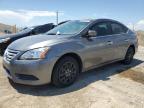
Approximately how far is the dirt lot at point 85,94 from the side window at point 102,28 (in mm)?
1204

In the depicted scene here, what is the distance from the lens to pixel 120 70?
7375 mm

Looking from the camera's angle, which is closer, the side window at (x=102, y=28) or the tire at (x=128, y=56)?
the side window at (x=102, y=28)

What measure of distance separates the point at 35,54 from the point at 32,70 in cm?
34

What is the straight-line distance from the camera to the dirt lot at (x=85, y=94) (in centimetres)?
465

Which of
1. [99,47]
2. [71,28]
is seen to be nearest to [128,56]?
[99,47]

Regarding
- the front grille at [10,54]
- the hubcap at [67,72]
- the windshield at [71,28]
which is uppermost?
the windshield at [71,28]

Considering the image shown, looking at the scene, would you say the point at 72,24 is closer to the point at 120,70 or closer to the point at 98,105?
the point at 120,70

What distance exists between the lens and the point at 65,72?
18.1ft

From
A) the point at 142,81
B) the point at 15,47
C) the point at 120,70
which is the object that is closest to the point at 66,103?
the point at 15,47

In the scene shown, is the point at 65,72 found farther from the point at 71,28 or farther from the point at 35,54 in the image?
the point at 71,28

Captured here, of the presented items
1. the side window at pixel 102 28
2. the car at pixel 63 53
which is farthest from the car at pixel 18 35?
the side window at pixel 102 28

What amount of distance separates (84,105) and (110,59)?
2.80 meters

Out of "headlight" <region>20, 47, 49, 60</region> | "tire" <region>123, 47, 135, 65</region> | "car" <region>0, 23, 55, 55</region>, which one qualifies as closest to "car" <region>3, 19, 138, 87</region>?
"headlight" <region>20, 47, 49, 60</region>

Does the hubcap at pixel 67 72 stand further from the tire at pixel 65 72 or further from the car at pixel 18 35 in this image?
the car at pixel 18 35
